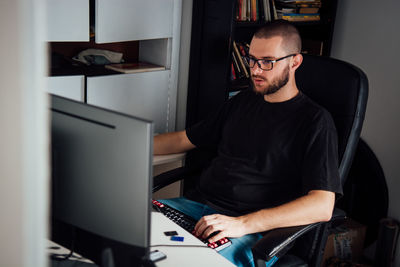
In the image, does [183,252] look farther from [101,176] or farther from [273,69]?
[273,69]

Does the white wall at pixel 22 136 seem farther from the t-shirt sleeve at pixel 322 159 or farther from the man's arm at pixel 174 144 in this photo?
the man's arm at pixel 174 144

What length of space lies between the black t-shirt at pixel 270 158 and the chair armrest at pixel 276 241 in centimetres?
16

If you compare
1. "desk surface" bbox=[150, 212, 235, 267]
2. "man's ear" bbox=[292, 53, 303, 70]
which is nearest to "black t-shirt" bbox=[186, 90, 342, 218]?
"man's ear" bbox=[292, 53, 303, 70]

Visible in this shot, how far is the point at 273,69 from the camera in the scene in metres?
1.87

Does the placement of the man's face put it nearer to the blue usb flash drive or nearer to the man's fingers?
the man's fingers

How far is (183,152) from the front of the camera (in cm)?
217

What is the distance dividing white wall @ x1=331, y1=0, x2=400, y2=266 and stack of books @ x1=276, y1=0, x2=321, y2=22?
0.21 meters

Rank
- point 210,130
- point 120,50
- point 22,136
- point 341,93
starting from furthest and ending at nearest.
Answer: point 120,50 → point 210,130 → point 341,93 → point 22,136

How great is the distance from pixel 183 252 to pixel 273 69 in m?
0.88

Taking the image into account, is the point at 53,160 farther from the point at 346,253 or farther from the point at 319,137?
the point at 346,253

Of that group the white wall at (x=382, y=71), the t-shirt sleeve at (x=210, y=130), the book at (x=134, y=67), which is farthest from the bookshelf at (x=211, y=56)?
the white wall at (x=382, y=71)

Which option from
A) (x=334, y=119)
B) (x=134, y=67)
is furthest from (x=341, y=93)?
(x=134, y=67)

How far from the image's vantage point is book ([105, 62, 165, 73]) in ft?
8.01

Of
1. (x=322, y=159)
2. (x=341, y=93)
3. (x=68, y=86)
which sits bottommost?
(x=322, y=159)
